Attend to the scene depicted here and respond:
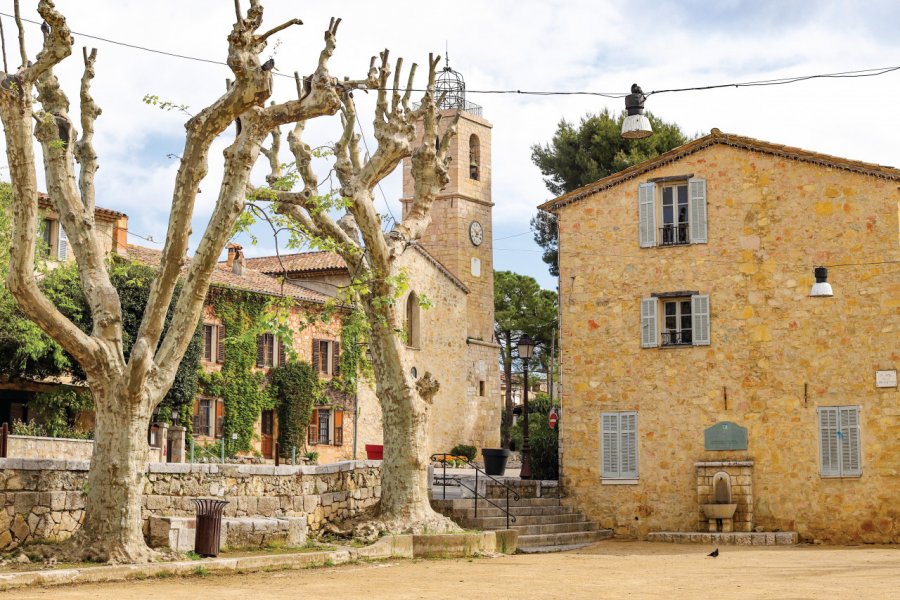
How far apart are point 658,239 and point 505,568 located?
1056 cm

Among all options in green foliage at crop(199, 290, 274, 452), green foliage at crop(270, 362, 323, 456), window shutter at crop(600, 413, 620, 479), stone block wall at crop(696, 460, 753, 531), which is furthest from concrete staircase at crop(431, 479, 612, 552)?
green foliage at crop(270, 362, 323, 456)

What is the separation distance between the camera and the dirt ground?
12.5 metres

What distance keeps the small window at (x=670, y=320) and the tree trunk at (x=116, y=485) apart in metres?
13.1

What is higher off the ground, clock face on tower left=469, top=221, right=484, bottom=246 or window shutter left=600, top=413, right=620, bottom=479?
clock face on tower left=469, top=221, right=484, bottom=246

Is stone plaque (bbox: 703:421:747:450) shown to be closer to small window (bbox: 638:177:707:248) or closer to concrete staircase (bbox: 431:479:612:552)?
concrete staircase (bbox: 431:479:612:552)

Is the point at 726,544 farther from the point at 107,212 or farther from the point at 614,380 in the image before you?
the point at 107,212

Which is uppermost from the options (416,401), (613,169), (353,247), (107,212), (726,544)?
(613,169)

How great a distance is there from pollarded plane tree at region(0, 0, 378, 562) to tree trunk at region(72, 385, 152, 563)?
0.01 metres

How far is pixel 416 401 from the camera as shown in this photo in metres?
19.3

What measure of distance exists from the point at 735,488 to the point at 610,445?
9.22 ft

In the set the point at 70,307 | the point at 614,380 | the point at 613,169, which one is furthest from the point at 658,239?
the point at 613,169

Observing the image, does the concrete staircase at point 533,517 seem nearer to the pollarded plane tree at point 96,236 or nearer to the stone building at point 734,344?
the stone building at point 734,344

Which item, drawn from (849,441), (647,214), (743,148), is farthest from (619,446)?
(743,148)

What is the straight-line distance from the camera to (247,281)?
39.7 metres
